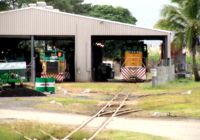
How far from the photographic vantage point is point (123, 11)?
4040 inches

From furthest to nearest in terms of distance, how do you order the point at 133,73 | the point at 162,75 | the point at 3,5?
the point at 3,5, the point at 133,73, the point at 162,75

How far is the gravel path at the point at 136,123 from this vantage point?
54.1 feet

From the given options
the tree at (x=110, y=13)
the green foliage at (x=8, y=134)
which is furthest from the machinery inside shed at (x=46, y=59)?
the tree at (x=110, y=13)

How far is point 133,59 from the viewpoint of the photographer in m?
50.7

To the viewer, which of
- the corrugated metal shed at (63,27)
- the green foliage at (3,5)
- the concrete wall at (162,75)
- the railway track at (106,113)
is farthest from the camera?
the green foliage at (3,5)

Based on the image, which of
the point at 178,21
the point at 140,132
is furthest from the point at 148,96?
the point at 178,21

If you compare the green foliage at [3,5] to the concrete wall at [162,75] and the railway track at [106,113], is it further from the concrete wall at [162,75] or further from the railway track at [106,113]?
the railway track at [106,113]

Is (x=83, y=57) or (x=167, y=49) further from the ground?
(x=167, y=49)

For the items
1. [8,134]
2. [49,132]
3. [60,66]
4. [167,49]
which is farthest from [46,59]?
[8,134]

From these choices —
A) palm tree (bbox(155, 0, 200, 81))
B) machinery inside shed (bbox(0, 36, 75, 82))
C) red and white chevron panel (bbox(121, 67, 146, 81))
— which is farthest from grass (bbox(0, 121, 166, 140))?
palm tree (bbox(155, 0, 200, 81))

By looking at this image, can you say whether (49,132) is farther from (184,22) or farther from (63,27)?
(184,22)

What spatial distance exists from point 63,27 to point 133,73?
6.98 m

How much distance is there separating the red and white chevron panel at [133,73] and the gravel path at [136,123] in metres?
28.0

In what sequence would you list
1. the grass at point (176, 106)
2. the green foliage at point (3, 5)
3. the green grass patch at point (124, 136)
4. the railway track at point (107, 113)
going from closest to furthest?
the green grass patch at point (124, 136) < the railway track at point (107, 113) < the grass at point (176, 106) < the green foliage at point (3, 5)
